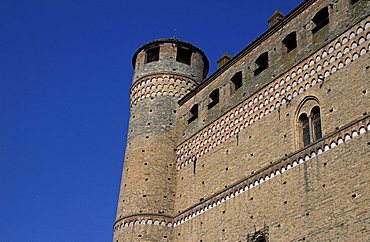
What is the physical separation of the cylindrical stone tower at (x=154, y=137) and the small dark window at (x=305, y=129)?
5.43 m

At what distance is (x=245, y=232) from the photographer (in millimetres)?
13375

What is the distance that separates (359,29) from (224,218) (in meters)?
5.82

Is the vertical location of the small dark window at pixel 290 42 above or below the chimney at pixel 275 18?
below

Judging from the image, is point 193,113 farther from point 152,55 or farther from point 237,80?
point 152,55

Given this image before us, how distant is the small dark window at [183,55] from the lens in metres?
20.1

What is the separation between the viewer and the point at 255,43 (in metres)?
16.0

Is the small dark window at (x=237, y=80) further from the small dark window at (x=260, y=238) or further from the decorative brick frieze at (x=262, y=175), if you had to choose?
the small dark window at (x=260, y=238)

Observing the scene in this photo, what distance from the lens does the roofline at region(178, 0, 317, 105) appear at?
47.8 feet

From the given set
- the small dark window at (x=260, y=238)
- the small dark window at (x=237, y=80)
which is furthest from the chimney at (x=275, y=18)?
the small dark window at (x=260, y=238)

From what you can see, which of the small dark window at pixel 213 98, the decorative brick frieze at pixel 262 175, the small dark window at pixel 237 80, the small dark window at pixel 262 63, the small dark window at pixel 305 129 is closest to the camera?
the decorative brick frieze at pixel 262 175

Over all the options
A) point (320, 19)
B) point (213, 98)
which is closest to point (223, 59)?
point (213, 98)

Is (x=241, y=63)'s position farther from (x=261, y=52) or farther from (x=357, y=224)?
(x=357, y=224)

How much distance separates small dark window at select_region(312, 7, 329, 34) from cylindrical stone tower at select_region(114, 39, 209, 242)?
6311 millimetres

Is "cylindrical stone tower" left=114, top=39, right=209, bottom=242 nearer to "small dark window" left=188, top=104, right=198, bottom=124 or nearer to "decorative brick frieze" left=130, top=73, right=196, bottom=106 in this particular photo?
"decorative brick frieze" left=130, top=73, right=196, bottom=106
